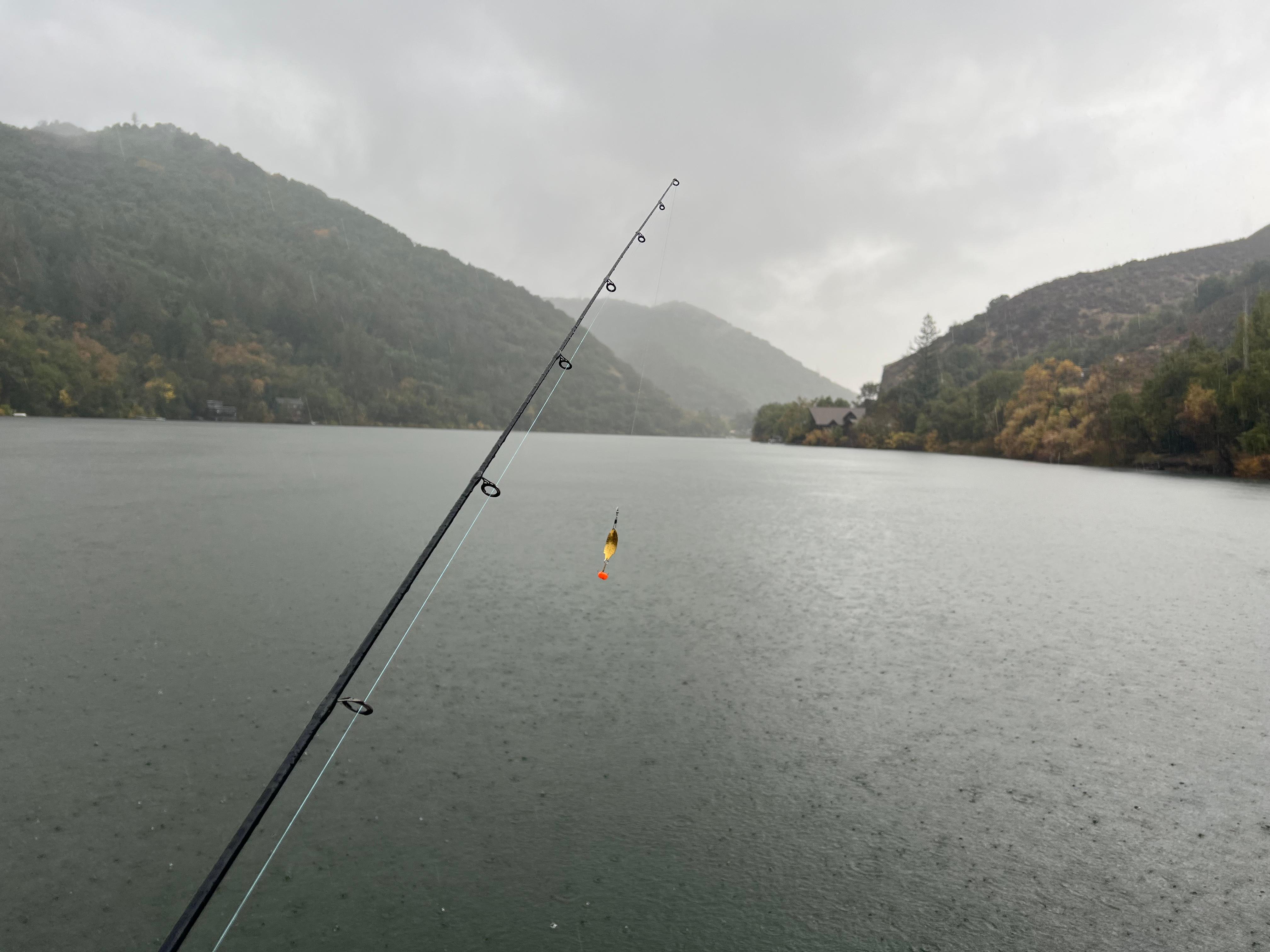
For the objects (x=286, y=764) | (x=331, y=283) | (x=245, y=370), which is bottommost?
(x=286, y=764)

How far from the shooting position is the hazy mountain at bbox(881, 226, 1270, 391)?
109m

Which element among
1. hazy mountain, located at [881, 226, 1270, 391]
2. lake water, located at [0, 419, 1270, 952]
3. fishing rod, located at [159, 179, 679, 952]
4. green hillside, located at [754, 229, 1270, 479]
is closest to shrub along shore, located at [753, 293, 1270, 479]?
green hillside, located at [754, 229, 1270, 479]

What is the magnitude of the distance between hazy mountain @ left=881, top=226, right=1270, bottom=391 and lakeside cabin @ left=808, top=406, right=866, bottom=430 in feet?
44.5

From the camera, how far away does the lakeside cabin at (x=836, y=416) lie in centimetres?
12738

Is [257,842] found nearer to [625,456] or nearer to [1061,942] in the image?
[1061,942]

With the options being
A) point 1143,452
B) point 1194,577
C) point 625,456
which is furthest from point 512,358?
point 1194,577

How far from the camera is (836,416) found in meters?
131

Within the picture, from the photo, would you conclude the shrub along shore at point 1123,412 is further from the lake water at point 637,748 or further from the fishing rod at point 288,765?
the fishing rod at point 288,765

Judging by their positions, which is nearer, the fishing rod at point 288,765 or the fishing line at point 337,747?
the fishing rod at point 288,765

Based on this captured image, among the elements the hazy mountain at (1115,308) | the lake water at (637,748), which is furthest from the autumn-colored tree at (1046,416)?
the lake water at (637,748)

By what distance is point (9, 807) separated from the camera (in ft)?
15.9

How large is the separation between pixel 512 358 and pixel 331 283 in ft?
154

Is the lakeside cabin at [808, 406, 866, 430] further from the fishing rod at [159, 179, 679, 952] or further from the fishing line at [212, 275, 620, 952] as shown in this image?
the fishing rod at [159, 179, 679, 952]

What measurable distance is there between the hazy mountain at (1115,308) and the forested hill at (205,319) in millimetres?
80063
